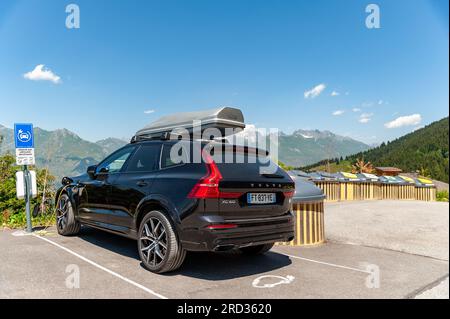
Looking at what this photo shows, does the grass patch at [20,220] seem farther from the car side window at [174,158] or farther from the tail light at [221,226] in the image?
the tail light at [221,226]

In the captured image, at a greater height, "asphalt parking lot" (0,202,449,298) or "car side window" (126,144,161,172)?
"car side window" (126,144,161,172)

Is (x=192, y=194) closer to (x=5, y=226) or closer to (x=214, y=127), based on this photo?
(x=214, y=127)

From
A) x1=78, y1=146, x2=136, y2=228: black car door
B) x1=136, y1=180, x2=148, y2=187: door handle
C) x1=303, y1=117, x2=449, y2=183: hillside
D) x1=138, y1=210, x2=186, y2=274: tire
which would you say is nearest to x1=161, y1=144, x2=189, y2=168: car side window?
x1=136, y1=180, x2=148, y2=187: door handle

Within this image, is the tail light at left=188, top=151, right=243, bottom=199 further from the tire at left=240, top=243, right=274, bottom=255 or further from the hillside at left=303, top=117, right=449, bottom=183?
the hillside at left=303, top=117, right=449, bottom=183

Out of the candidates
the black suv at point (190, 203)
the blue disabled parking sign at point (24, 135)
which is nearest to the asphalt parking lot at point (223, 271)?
the black suv at point (190, 203)

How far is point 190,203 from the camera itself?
12.9 feet

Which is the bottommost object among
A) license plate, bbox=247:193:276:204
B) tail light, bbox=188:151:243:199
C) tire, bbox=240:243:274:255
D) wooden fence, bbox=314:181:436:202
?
wooden fence, bbox=314:181:436:202

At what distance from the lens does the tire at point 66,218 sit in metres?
6.43

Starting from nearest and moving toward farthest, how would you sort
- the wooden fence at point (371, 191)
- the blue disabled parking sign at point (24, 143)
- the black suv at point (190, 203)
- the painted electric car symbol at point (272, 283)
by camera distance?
the black suv at point (190, 203) < the painted electric car symbol at point (272, 283) < the blue disabled parking sign at point (24, 143) < the wooden fence at point (371, 191)

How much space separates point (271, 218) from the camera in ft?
14.4

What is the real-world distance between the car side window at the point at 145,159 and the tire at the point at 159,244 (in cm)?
71

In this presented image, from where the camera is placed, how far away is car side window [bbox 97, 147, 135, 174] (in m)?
5.46
